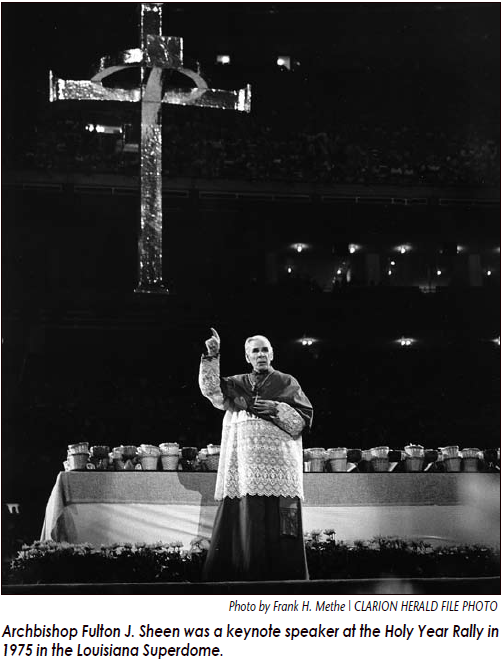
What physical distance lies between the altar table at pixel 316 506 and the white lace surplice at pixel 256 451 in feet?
2.36

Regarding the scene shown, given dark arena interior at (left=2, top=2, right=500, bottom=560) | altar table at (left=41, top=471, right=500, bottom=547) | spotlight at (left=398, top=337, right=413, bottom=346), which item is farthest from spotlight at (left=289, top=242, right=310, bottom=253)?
altar table at (left=41, top=471, right=500, bottom=547)

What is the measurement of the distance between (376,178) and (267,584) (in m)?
16.6

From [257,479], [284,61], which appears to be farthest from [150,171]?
[284,61]

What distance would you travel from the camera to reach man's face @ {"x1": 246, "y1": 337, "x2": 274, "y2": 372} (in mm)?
6391

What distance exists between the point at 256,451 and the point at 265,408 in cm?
30

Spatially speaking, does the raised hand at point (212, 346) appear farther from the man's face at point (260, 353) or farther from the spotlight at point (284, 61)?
the spotlight at point (284, 61)

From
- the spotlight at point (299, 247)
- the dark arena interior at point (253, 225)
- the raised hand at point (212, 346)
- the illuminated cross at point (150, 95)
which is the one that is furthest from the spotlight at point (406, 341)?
the raised hand at point (212, 346)

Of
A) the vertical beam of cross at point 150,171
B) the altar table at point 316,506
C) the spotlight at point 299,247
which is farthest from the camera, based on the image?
the spotlight at point 299,247

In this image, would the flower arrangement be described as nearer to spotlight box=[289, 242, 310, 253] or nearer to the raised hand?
the raised hand

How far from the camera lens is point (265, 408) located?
6188 millimetres

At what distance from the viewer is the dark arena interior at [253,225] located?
17.1 metres

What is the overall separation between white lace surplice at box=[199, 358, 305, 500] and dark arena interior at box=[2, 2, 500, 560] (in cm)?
952

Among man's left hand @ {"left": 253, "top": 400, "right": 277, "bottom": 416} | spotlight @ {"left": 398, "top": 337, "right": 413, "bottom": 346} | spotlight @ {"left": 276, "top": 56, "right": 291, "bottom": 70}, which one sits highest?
spotlight @ {"left": 276, "top": 56, "right": 291, "bottom": 70}

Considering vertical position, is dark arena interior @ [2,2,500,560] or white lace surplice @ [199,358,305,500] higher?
dark arena interior @ [2,2,500,560]
